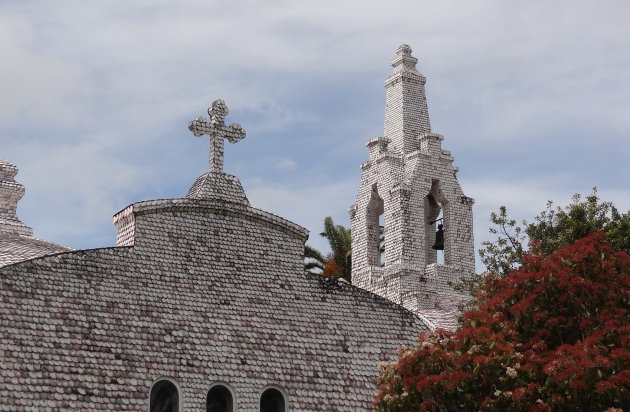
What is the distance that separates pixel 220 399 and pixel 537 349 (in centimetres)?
588

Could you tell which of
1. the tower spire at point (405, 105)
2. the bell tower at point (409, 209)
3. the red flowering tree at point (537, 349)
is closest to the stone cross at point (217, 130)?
the red flowering tree at point (537, 349)

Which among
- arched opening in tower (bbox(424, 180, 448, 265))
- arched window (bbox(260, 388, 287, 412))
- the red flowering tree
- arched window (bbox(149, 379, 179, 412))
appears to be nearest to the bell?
arched opening in tower (bbox(424, 180, 448, 265))

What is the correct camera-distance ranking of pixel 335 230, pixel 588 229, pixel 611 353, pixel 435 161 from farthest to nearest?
1. pixel 335 230
2. pixel 435 161
3. pixel 588 229
4. pixel 611 353

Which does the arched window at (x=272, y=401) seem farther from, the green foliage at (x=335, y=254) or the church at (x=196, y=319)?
the green foliage at (x=335, y=254)

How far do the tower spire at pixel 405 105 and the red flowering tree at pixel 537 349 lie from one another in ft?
65.9

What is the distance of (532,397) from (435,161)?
22.2 m

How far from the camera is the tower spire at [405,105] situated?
4100 cm

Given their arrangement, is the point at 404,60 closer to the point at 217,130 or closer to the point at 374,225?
the point at 374,225

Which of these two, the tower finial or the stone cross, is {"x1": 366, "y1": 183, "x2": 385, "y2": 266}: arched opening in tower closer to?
the tower finial

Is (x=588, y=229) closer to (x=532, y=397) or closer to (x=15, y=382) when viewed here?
(x=532, y=397)

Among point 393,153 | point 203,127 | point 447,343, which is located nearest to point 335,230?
point 393,153

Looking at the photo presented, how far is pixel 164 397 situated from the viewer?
70.2 feet

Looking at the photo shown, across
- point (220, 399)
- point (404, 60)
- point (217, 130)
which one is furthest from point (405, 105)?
point (220, 399)

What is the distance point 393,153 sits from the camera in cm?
4047
